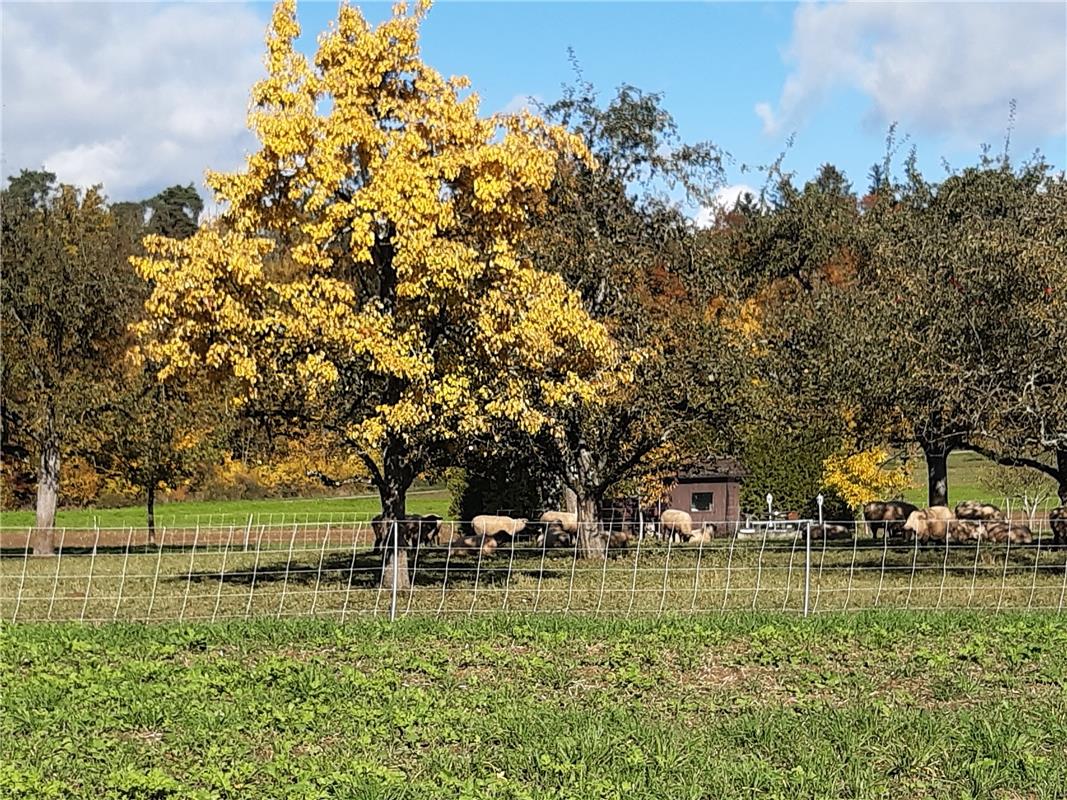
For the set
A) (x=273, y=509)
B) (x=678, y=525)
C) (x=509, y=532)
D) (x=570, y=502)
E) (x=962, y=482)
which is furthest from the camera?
(x=962, y=482)

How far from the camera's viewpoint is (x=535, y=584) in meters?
19.6

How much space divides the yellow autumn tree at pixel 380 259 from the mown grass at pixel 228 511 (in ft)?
77.3

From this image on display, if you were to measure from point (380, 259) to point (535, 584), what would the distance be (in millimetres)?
6137

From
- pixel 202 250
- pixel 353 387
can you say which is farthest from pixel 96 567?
pixel 202 250

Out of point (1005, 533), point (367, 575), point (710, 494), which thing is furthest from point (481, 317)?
point (710, 494)

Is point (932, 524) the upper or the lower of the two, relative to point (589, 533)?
upper

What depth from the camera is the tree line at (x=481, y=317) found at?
17.7 meters

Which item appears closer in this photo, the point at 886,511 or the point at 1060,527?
the point at 1060,527

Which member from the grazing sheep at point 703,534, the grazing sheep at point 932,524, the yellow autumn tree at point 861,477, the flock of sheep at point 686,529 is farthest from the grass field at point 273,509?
the grazing sheep at point 932,524

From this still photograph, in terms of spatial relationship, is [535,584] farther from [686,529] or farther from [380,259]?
[686,529]

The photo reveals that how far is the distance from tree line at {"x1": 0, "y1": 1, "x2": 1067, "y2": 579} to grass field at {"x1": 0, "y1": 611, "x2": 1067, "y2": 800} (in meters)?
5.87

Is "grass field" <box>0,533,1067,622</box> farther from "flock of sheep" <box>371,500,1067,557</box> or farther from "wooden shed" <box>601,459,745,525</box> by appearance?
"wooden shed" <box>601,459,745,525</box>

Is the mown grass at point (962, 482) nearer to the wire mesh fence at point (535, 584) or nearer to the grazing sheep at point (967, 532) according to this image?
the grazing sheep at point (967, 532)

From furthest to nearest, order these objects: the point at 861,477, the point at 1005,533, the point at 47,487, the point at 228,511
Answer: the point at 228,511 → the point at 861,477 → the point at 47,487 → the point at 1005,533
